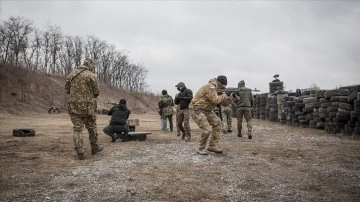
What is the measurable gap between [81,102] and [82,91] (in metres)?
0.27

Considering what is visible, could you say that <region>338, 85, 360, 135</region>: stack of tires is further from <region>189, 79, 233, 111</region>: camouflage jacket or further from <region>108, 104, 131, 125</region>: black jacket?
<region>108, 104, 131, 125</region>: black jacket

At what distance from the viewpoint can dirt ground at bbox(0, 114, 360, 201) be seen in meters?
5.22

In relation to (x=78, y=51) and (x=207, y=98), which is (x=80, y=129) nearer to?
(x=207, y=98)

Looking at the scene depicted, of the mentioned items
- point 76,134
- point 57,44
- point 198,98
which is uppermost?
point 57,44

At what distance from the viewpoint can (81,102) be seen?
7875mm

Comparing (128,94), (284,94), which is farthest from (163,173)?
(128,94)

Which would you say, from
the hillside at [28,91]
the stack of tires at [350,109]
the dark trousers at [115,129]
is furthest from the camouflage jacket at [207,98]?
the hillside at [28,91]

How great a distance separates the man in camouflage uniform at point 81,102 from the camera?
7.79 meters

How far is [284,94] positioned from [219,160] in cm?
1277

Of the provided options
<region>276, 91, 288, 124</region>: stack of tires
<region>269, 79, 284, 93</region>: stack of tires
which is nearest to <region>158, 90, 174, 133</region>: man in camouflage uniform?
<region>276, 91, 288, 124</region>: stack of tires

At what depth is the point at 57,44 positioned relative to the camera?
163 feet

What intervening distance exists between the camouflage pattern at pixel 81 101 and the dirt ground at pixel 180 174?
0.61 meters

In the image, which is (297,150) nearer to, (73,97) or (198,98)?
(198,98)

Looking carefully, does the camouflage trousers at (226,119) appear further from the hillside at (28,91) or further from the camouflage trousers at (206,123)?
the hillside at (28,91)
